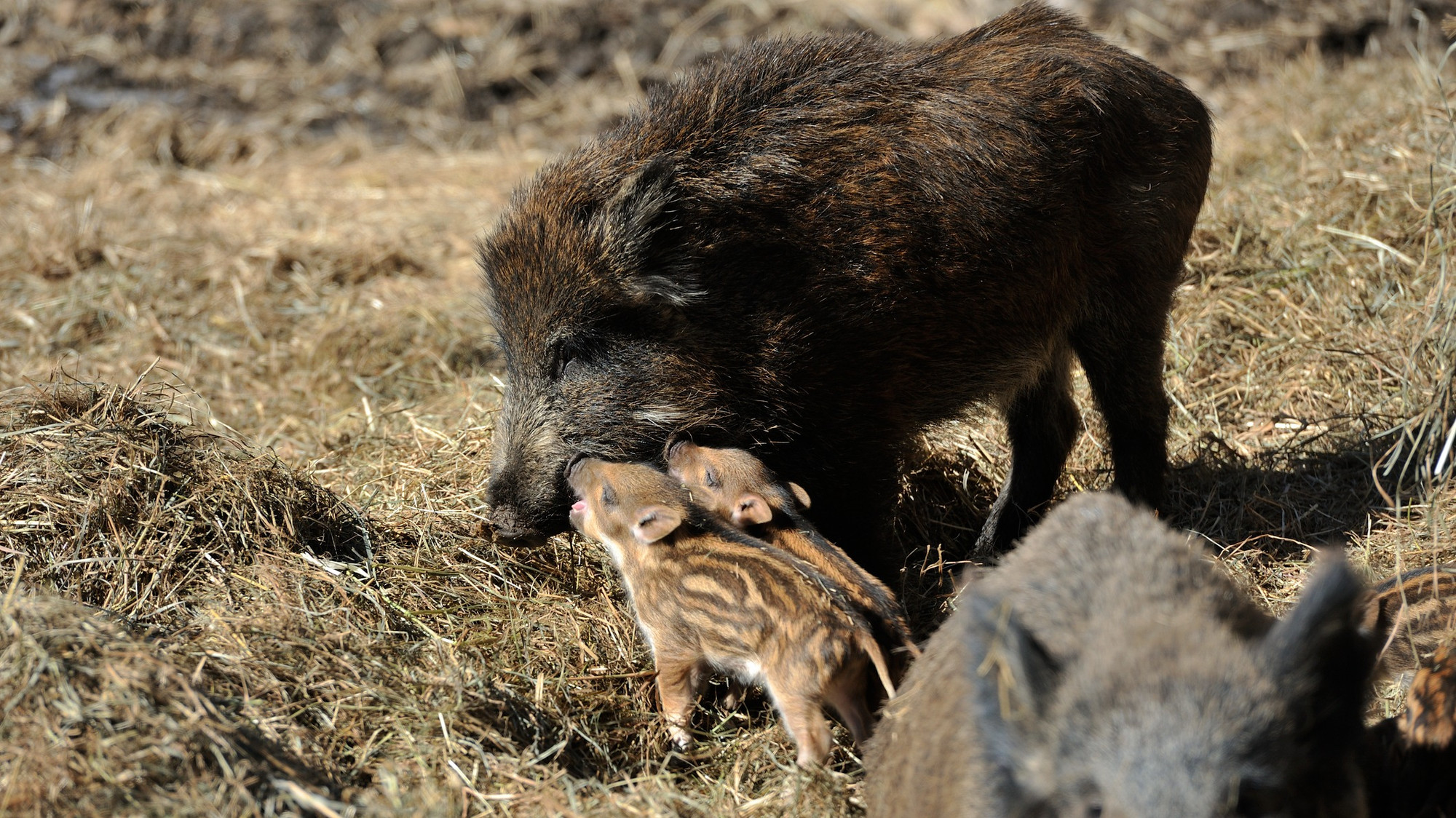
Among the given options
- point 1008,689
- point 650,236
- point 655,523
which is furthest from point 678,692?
point 1008,689

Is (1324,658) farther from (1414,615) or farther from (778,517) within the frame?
(778,517)

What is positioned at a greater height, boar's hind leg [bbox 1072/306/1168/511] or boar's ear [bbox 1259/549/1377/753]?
boar's ear [bbox 1259/549/1377/753]

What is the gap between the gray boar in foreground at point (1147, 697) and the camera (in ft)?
6.54

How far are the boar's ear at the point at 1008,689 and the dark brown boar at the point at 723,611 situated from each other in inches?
34.4

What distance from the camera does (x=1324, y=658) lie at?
7.06 ft

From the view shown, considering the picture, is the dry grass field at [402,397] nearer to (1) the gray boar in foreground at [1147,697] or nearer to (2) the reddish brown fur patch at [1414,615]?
(2) the reddish brown fur patch at [1414,615]

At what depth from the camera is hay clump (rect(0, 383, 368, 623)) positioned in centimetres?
352

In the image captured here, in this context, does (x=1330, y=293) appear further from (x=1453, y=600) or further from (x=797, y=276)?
(x=797, y=276)

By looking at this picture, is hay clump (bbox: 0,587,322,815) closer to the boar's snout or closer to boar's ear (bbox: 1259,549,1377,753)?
the boar's snout

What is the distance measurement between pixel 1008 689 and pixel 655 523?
157cm

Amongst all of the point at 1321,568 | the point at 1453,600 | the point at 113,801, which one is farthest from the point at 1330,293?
the point at 113,801

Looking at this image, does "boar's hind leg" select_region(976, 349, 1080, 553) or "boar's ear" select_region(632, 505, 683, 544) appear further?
"boar's hind leg" select_region(976, 349, 1080, 553)

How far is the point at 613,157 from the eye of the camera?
421cm

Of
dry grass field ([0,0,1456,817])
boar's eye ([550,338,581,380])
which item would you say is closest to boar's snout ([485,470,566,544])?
dry grass field ([0,0,1456,817])
